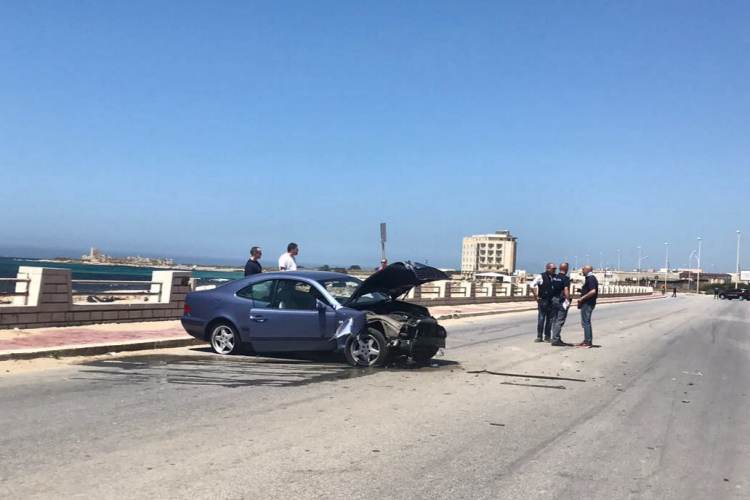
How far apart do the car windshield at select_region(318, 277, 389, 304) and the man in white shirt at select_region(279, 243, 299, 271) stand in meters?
3.33

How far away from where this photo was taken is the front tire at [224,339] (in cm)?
1152

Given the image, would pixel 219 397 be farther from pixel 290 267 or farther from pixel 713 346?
pixel 713 346

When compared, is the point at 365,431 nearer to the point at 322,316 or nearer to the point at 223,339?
the point at 322,316

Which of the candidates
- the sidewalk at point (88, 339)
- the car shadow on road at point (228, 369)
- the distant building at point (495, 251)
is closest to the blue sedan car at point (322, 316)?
the car shadow on road at point (228, 369)

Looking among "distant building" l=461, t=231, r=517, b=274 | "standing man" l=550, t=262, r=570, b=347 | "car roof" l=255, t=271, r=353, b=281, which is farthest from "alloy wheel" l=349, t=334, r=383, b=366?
"distant building" l=461, t=231, r=517, b=274

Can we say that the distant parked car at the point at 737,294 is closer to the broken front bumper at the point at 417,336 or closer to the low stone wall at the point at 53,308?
the low stone wall at the point at 53,308

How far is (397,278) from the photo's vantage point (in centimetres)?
1080

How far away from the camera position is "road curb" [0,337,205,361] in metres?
10.4

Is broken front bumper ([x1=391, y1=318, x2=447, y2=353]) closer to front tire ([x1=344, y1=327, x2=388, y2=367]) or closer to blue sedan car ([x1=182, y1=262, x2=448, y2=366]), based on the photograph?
blue sedan car ([x1=182, y1=262, x2=448, y2=366])

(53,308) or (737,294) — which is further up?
(53,308)

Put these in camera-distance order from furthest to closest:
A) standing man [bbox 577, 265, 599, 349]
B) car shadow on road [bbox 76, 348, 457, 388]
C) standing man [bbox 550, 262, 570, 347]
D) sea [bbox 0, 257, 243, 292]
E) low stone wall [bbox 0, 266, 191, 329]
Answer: sea [bbox 0, 257, 243, 292], standing man [bbox 550, 262, 570, 347], standing man [bbox 577, 265, 599, 349], low stone wall [bbox 0, 266, 191, 329], car shadow on road [bbox 76, 348, 457, 388]

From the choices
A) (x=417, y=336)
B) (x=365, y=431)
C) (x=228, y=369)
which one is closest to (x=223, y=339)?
(x=228, y=369)

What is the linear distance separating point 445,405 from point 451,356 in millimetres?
4811

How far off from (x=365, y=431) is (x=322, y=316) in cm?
425
